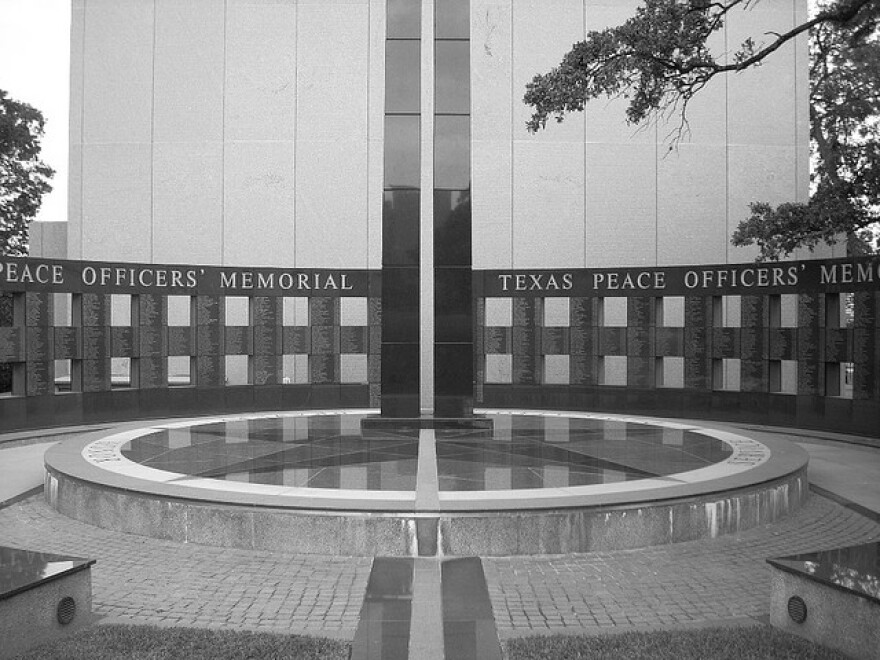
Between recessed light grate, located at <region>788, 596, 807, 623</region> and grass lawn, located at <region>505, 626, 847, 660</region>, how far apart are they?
135 mm

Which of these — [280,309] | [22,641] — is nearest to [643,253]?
[280,309]

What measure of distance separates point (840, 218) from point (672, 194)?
21.9 ft

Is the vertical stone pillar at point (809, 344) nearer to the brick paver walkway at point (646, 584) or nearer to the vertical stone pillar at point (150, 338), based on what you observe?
the brick paver walkway at point (646, 584)

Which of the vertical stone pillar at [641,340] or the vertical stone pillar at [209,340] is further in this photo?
the vertical stone pillar at [641,340]

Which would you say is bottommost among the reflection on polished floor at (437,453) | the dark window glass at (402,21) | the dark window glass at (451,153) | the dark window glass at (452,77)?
the reflection on polished floor at (437,453)

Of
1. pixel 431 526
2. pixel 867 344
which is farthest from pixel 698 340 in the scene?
pixel 431 526

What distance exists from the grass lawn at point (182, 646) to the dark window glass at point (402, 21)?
498 inches

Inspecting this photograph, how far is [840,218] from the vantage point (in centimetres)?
1778

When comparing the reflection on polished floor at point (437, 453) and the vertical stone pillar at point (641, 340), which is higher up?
the vertical stone pillar at point (641, 340)

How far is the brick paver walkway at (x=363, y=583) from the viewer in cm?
616

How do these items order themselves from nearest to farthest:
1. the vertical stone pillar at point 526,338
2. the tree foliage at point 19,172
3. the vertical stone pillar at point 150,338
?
the vertical stone pillar at point 150,338, the vertical stone pillar at point 526,338, the tree foliage at point 19,172

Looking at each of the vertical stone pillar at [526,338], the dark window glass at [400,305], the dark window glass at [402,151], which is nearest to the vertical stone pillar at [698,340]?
the vertical stone pillar at [526,338]

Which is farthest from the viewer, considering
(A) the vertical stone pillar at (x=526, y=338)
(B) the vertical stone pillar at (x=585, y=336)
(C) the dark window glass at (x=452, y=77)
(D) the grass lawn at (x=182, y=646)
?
(A) the vertical stone pillar at (x=526, y=338)

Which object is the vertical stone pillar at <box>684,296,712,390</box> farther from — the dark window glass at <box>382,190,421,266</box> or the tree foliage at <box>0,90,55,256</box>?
the tree foliage at <box>0,90,55,256</box>
